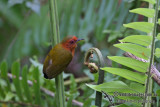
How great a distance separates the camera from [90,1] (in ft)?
6.21

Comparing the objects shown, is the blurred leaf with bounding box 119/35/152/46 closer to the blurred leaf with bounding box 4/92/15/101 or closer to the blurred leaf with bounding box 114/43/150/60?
the blurred leaf with bounding box 114/43/150/60

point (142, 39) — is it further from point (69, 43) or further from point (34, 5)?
point (34, 5)

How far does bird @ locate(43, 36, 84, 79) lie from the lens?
95 centimetres

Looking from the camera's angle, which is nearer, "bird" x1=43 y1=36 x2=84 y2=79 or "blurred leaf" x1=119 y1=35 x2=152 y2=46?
"blurred leaf" x1=119 y1=35 x2=152 y2=46

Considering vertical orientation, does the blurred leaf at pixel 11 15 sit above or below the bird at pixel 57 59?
above

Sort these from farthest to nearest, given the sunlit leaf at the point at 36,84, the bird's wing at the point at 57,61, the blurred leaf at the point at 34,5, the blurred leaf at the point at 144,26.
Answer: the blurred leaf at the point at 34,5, the sunlit leaf at the point at 36,84, the bird's wing at the point at 57,61, the blurred leaf at the point at 144,26

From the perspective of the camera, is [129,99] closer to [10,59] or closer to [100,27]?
[100,27]

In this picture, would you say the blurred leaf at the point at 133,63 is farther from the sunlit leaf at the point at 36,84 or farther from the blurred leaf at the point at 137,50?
the sunlit leaf at the point at 36,84

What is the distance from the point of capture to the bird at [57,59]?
950 mm

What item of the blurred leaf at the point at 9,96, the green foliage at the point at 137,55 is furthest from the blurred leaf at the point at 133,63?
the blurred leaf at the point at 9,96

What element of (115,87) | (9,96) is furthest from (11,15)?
(115,87)

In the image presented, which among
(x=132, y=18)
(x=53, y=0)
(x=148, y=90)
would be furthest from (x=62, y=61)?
(x=132, y=18)

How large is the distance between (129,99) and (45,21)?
1492 millimetres

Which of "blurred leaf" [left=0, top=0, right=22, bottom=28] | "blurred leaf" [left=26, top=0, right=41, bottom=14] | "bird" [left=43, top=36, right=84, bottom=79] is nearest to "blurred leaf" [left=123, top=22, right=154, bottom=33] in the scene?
"bird" [left=43, top=36, right=84, bottom=79]
